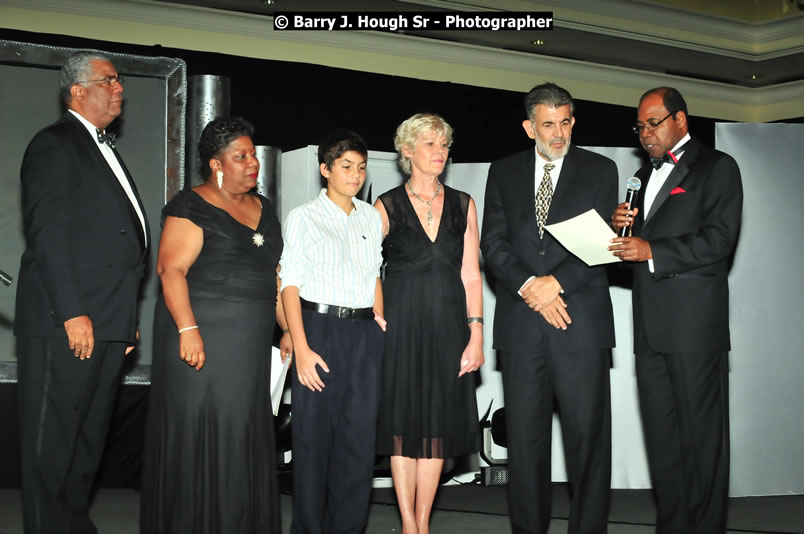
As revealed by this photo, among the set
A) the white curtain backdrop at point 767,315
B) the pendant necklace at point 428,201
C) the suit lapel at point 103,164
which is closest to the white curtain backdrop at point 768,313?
the white curtain backdrop at point 767,315

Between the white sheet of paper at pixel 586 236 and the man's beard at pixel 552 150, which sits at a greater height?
the man's beard at pixel 552 150

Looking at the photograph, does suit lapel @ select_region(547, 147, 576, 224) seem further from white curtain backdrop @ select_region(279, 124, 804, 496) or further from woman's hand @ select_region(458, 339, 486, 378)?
white curtain backdrop @ select_region(279, 124, 804, 496)

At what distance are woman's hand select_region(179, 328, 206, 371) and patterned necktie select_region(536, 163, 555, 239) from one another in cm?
137

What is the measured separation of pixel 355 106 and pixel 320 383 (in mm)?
4159

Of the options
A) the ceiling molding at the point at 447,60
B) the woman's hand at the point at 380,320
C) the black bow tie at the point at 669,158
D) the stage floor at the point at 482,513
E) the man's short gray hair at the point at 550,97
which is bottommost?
the stage floor at the point at 482,513

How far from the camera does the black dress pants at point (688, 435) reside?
3549 millimetres

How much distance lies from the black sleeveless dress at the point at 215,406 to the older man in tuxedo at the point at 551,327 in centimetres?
95

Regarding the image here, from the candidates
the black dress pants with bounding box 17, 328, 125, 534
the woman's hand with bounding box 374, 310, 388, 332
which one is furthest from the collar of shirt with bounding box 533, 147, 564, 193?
the black dress pants with bounding box 17, 328, 125, 534

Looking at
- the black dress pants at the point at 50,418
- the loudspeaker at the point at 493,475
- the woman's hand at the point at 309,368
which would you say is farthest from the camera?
the loudspeaker at the point at 493,475

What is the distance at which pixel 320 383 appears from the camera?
331 centimetres

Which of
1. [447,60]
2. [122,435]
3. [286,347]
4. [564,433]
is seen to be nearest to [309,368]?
[286,347]

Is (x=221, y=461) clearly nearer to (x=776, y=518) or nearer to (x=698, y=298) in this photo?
(x=698, y=298)

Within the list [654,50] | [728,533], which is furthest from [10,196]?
[654,50]

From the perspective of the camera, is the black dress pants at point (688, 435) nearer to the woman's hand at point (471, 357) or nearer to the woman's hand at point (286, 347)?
the woman's hand at point (471, 357)
